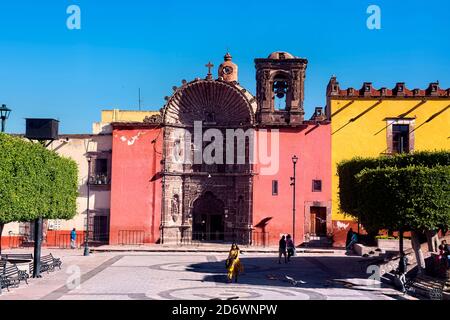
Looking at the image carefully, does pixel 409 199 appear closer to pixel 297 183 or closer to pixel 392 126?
pixel 297 183

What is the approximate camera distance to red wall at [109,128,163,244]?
37.4 m

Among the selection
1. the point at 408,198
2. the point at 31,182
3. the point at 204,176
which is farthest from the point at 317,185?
the point at 31,182

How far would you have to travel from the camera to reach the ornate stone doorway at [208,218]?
3934 cm

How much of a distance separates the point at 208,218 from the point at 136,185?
575 centimetres

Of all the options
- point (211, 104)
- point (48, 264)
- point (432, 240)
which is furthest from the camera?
point (211, 104)

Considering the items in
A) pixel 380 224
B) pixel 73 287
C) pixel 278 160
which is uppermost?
pixel 278 160

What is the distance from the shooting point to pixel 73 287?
19.8m

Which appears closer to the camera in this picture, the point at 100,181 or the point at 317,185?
the point at 317,185

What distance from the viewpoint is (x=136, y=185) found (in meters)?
37.8

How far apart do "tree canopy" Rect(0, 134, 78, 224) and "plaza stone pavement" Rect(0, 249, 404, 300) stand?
265 centimetres
